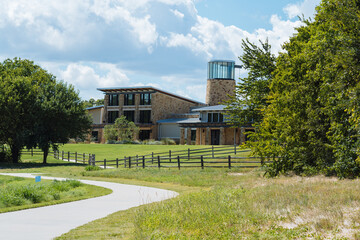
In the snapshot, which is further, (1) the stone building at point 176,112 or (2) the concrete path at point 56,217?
(1) the stone building at point 176,112

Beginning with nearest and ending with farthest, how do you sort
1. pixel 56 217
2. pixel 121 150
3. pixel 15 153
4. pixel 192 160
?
pixel 56 217, pixel 192 160, pixel 15 153, pixel 121 150

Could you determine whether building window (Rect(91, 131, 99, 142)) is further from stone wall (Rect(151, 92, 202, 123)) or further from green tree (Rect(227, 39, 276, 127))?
green tree (Rect(227, 39, 276, 127))

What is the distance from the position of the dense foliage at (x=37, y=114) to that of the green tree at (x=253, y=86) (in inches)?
771

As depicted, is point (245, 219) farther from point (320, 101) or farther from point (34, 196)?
point (320, 101)

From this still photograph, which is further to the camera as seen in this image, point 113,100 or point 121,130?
point 113,100

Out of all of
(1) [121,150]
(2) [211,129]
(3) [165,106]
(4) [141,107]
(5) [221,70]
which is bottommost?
(1) [121,150]

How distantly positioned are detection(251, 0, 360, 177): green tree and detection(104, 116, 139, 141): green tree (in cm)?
4714

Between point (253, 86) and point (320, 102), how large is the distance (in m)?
12.0

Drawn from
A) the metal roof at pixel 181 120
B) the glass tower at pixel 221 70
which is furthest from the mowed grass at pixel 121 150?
the glass tower at pixel 221 70

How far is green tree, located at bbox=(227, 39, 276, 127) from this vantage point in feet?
104

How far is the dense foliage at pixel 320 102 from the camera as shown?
16828 millimetres

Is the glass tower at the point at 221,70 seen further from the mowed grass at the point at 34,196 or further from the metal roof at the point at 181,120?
the mowed grass at the point at 34,196

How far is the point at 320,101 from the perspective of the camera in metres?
20.4

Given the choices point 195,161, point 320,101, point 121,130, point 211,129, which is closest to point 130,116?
point 121,130
